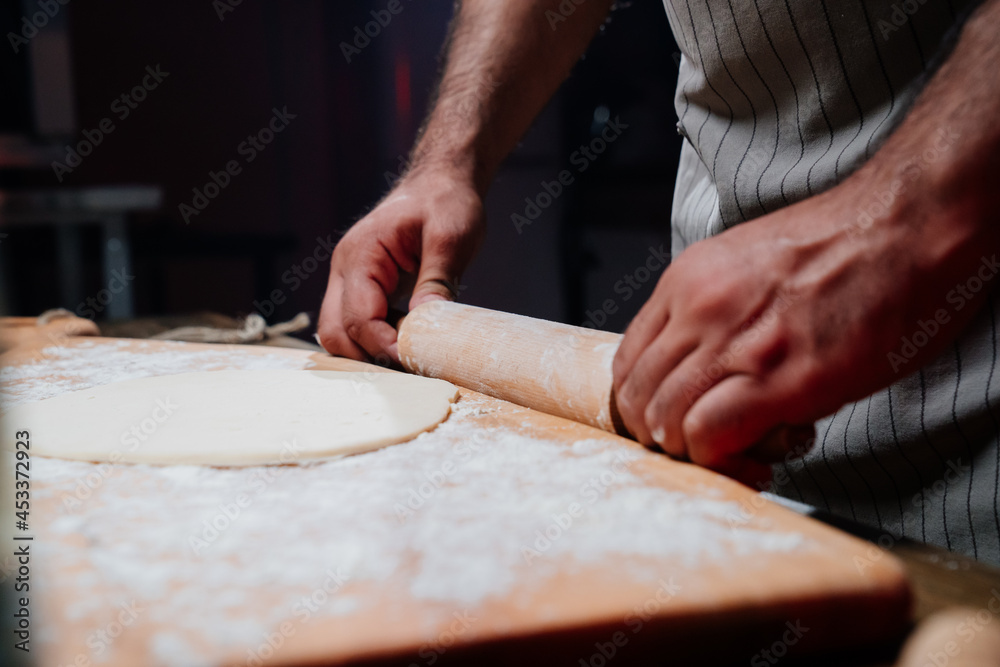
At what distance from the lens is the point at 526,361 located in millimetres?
984

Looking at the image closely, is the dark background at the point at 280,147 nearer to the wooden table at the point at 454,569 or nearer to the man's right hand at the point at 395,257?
the man's right hand at the point at 395,257

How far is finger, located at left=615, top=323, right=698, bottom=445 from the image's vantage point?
0.71 m

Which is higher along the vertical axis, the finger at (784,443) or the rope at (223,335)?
the finger at (784,443)

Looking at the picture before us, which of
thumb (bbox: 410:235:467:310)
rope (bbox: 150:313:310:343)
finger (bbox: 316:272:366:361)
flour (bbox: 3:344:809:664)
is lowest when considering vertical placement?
rope (bbox: 150:313:310:343)

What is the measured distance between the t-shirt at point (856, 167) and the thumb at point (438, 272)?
1.60 feet

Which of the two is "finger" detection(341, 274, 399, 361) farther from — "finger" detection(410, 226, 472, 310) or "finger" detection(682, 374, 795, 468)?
"finger" detection(682, 374, 795, 468)

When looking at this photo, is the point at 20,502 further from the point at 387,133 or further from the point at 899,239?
the point at 387,133

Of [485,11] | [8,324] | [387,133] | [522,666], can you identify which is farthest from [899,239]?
[387,133]

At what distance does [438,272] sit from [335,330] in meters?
0.22

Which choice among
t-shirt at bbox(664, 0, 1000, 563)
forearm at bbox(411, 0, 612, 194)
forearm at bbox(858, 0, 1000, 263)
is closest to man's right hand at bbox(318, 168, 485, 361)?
forearm at bbox(411, 0, 612, 194)

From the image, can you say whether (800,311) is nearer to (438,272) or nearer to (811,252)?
(811,252)

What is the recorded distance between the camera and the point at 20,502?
0.65m

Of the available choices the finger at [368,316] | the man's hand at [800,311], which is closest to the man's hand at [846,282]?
the man's hand at [800,311]

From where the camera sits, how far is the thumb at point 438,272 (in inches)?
54.4
